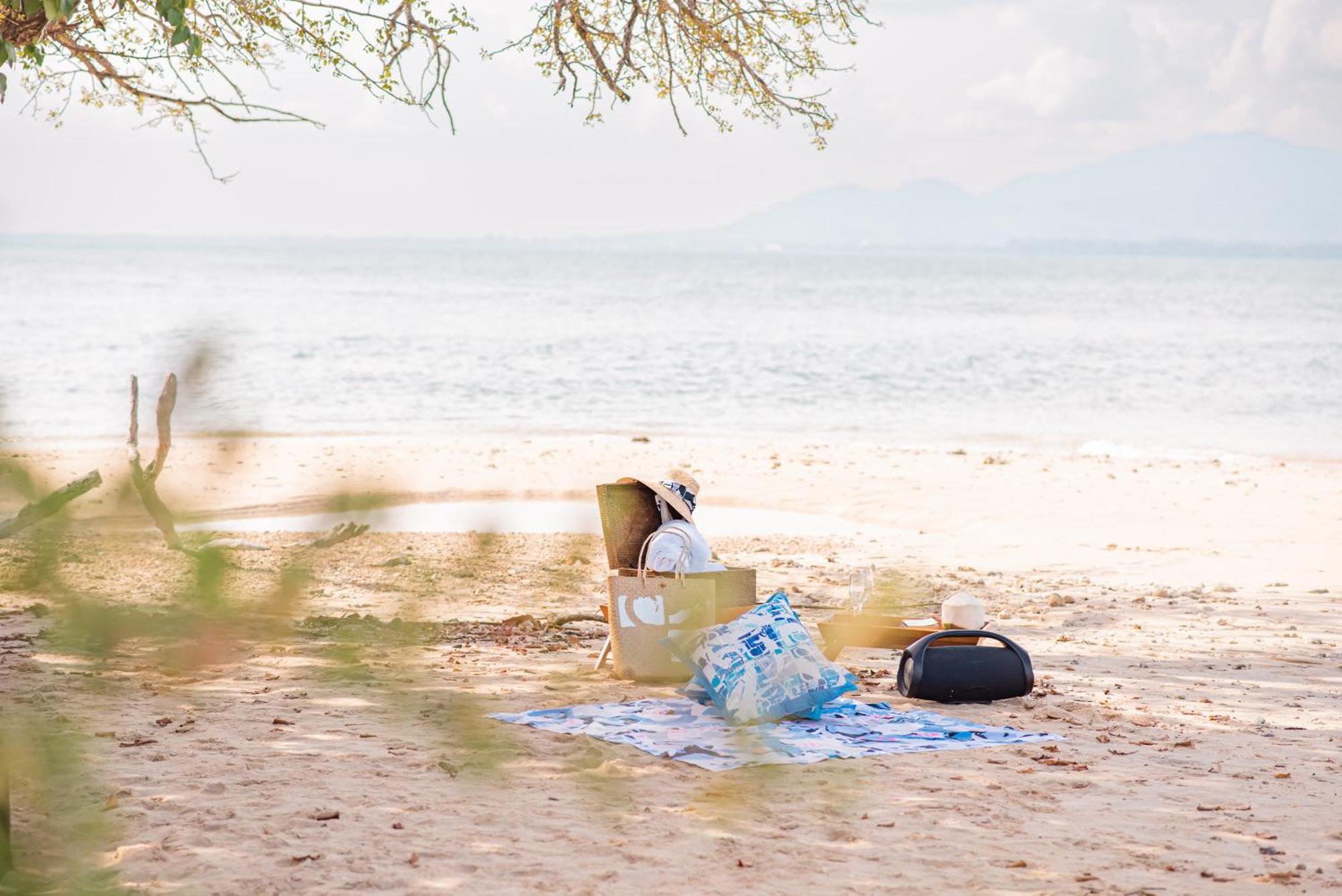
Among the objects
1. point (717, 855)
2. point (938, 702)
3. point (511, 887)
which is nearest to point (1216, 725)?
point (938, 702)

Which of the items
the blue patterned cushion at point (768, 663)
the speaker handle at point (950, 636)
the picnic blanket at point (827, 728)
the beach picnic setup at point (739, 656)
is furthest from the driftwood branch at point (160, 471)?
the speaker handle at point (950, 636)

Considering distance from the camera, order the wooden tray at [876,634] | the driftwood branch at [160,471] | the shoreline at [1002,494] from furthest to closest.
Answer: the shoreline at [1002,494] → the wooden tray at [876,634] → the driftwood branch at [160,471]

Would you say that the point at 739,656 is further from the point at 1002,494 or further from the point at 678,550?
the point at 1002,494

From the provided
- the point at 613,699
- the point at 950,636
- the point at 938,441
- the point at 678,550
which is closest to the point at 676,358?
the point at 938,441

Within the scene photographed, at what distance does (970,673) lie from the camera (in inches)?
233

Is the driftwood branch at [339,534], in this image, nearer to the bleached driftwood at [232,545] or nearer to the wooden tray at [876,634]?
the bleached driftwood at [232,545]

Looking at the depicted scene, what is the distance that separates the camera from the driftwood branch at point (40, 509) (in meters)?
0.81

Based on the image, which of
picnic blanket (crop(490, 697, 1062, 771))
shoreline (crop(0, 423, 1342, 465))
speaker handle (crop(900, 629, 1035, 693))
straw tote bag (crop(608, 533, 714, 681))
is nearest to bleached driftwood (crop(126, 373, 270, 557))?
picnic blanket (crop(490, 697, 1062, 771))

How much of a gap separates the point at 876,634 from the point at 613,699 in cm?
147

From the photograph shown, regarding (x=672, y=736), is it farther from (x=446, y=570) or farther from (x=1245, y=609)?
(x=1245, y=609)

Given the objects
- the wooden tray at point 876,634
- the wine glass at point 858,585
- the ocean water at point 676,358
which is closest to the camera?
the ocean water at point 676,358

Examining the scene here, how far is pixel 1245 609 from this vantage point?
8531 millimetres

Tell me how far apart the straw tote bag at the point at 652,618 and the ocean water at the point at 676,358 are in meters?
1.52

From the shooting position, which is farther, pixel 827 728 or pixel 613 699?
pixel 613 699
